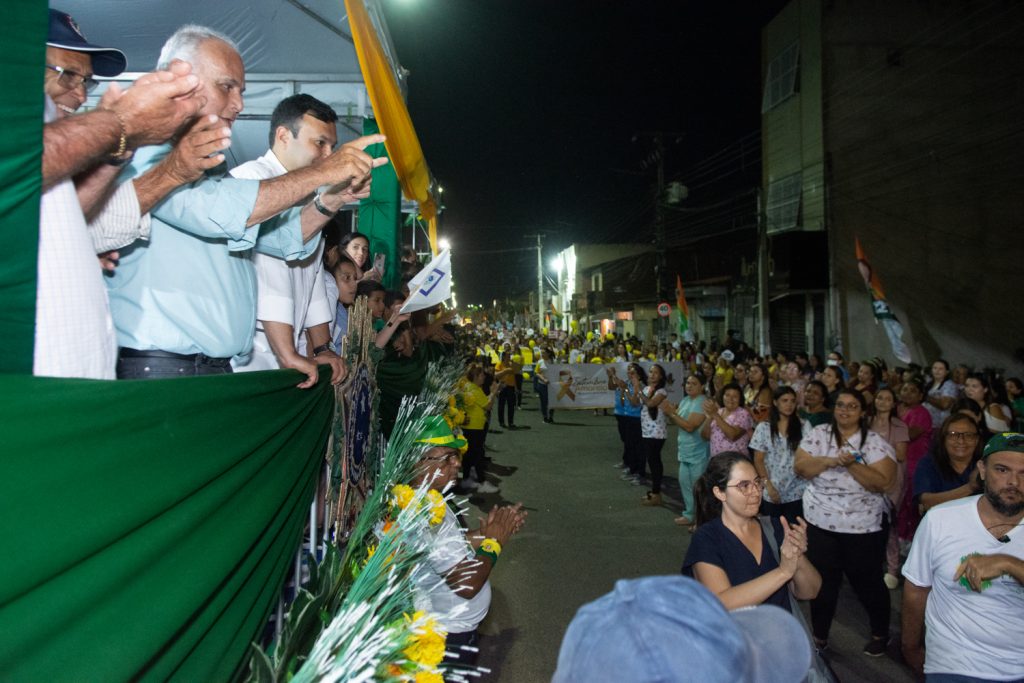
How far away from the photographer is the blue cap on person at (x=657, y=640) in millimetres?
1087

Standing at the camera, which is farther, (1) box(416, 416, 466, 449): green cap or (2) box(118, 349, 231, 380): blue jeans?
(1) box(416, 416, 466, 449): green cap

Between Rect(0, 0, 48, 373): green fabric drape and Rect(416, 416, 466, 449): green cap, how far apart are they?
9.00 ft

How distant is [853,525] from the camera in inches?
191

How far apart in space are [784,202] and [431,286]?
74.0ft

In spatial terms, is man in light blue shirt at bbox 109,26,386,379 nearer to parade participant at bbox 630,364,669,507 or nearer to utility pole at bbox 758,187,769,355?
parade participant at bbox 630,364,669,507

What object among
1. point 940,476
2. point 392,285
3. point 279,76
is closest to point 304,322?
point 279,76

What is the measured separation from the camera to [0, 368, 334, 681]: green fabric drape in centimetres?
87

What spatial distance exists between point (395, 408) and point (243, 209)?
283 cm

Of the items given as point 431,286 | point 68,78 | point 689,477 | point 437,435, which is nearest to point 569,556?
point 689,477

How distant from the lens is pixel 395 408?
15.5 feet

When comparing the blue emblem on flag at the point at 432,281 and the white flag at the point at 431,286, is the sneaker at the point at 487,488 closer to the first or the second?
the white flag at the point at 431,286

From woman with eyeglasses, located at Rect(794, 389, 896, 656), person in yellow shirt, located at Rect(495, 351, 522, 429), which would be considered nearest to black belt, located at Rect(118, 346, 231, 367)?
woman with eyeglasses, located at Rect(794, 389, 896, 656)

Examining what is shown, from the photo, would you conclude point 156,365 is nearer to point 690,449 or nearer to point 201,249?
point 201,249

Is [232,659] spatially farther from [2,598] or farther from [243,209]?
[243,209]
